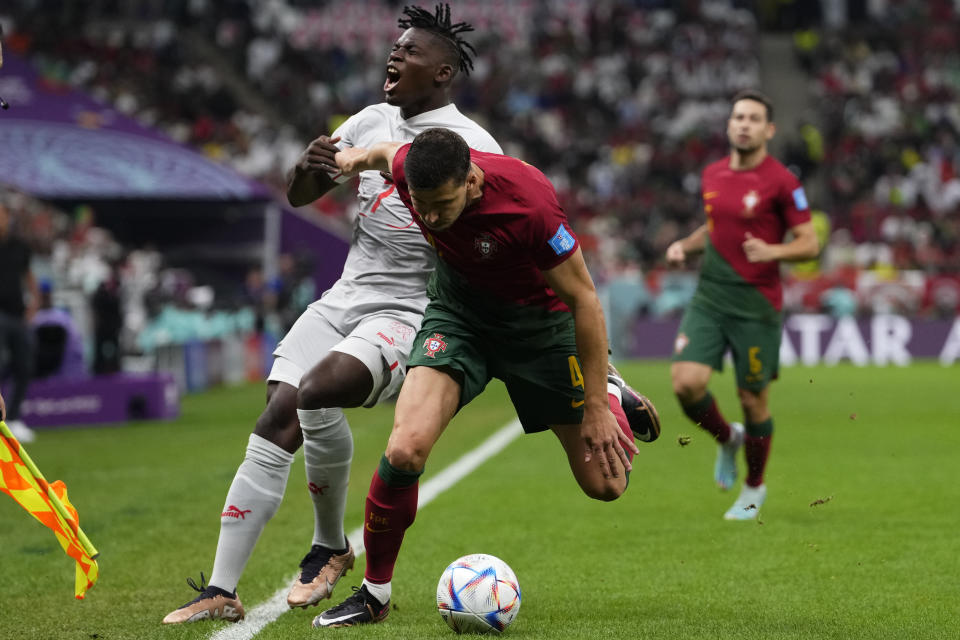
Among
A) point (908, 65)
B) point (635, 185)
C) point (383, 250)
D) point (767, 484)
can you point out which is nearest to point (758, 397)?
point (767, 484)

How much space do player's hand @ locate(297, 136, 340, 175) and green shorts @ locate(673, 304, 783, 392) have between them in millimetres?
3450

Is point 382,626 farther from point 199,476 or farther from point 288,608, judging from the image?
point 199,476

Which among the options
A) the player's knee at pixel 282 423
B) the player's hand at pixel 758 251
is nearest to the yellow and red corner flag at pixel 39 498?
the player's knee at pixel 282 423

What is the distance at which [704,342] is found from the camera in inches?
323

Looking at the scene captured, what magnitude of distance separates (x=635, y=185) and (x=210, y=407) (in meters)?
15.9

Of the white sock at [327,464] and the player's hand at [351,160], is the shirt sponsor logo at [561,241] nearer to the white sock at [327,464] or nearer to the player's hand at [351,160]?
the player's hand at [351,160]

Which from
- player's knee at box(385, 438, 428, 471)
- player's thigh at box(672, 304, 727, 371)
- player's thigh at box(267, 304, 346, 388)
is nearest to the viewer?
player's knee at box(385, 438, 428, 471)

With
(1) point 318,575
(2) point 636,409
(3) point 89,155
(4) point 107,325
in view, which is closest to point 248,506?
(1) point 318,575

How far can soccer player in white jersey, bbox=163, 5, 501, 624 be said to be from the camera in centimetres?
519

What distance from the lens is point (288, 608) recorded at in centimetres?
538

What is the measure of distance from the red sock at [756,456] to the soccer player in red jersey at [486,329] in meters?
2.60

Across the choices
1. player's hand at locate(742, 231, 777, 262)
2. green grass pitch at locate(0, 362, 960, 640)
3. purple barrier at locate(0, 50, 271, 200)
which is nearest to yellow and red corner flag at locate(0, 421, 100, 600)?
green grass pitch at locate(0, 362, 960, 640)

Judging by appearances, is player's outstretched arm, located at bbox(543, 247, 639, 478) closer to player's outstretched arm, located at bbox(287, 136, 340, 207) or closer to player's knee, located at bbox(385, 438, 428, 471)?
player's knee, located at bbox(385, 438, 428, 471)

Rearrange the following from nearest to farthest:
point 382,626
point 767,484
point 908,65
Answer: point 382,626 → point 767,484 → point 908,65
